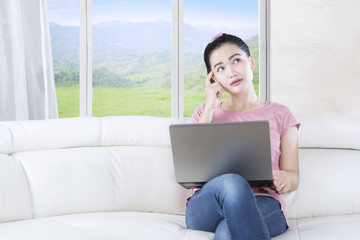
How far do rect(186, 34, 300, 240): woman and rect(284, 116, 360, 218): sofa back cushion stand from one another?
0.55ft

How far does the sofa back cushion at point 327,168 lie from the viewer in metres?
1.81

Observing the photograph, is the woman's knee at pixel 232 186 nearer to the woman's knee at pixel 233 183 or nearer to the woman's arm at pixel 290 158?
the woman's knee at pixel 233 183

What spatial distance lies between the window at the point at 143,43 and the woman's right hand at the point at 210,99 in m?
2.17

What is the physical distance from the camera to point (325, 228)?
1561 mm

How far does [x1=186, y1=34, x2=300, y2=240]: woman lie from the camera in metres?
1.32

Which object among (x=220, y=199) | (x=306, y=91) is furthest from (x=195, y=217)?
(x=306, y=91)

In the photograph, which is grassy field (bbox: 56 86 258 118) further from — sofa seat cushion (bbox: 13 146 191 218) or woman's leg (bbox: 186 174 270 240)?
woman's leg (bbox: 186 174 270 240)

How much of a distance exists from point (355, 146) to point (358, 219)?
15.0 inches

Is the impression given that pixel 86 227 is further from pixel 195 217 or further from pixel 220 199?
pixel 220 199

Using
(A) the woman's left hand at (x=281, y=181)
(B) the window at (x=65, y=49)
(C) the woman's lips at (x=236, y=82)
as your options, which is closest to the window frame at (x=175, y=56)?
(B) the window at (x=65, y=49)

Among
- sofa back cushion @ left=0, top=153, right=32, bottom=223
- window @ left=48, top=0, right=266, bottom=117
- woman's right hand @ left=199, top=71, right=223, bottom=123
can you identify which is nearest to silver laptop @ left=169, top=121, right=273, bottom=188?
woman's right hand @ left=199, top=71, right=223, bottom=123

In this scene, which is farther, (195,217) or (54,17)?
(54,17)

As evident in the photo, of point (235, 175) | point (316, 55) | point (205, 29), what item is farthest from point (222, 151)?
point (205, 29)

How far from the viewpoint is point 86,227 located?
61.2 inches
